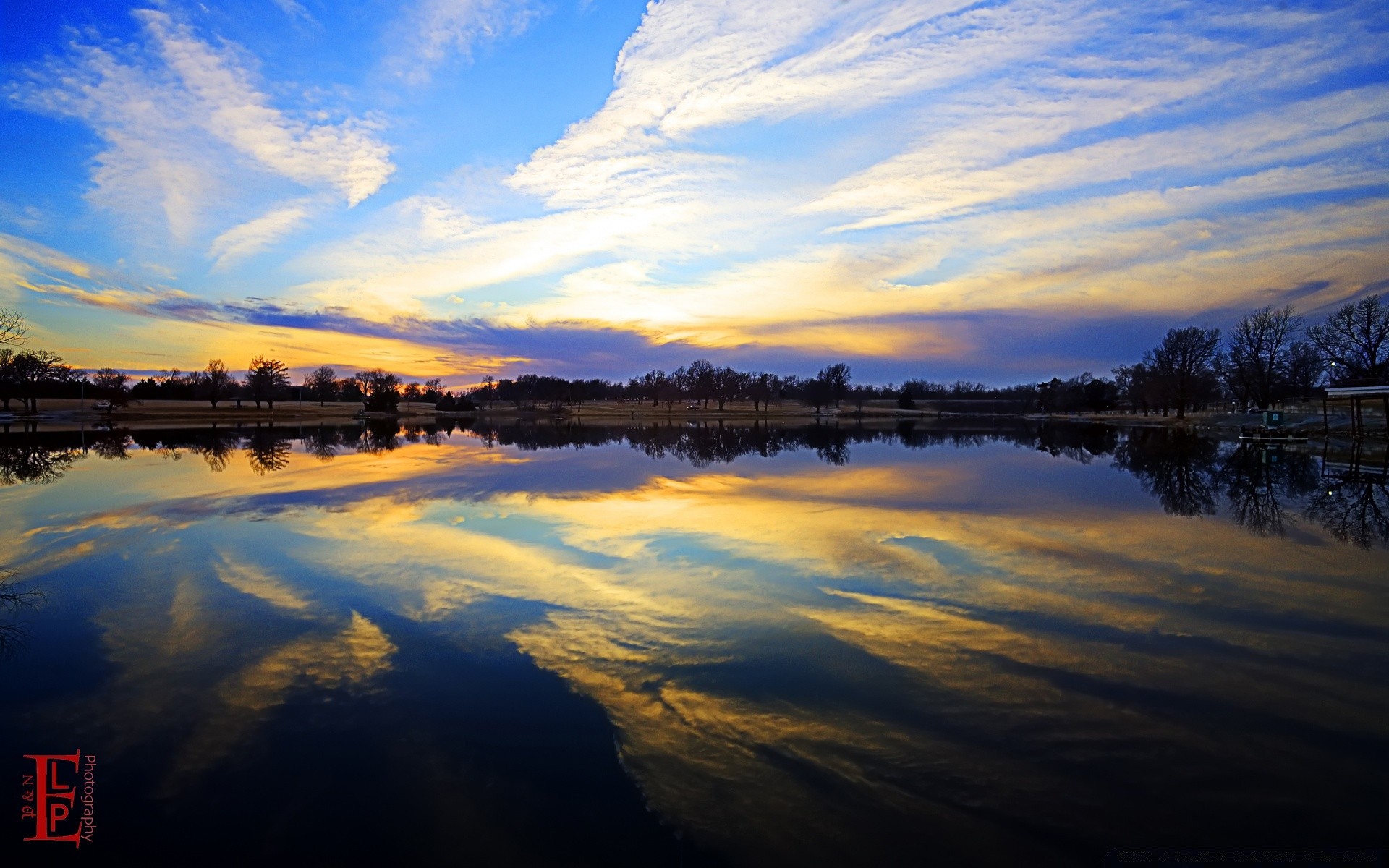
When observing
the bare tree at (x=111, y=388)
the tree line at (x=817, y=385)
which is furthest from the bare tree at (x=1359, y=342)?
the bare tree at (x=111, y=388)

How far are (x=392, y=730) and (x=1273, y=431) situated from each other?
50.3 meters

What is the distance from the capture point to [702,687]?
5.63 meters

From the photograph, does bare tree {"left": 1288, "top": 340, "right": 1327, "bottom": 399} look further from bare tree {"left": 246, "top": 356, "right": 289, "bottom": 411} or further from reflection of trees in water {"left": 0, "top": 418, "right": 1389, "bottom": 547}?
bare tree {"left": 246, "top": 356, "right": 289, "bottom": 411}

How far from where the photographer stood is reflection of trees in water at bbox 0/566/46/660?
668cm

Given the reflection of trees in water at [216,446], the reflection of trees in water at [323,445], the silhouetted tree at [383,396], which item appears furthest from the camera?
the silhouetted tree at [383,396]

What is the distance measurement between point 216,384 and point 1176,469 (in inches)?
4592

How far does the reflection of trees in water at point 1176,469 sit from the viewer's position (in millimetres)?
15977

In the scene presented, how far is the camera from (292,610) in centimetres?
770

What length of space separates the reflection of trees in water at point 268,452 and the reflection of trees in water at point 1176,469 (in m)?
25.7

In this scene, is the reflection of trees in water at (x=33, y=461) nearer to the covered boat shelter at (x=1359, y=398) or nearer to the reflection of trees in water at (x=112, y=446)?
the reflection of trees in water at (x=112, y=446)

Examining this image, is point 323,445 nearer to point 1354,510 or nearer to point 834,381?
point 1354,510

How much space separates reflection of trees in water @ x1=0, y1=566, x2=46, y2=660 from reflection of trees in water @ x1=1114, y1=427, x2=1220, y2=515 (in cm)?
1846

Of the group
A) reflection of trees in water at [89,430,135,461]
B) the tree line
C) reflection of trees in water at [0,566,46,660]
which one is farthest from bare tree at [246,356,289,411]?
reflection of trees in water at [0,566,46,660]

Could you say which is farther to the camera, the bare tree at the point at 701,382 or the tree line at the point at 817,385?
the bare tree at the point at 701,382
